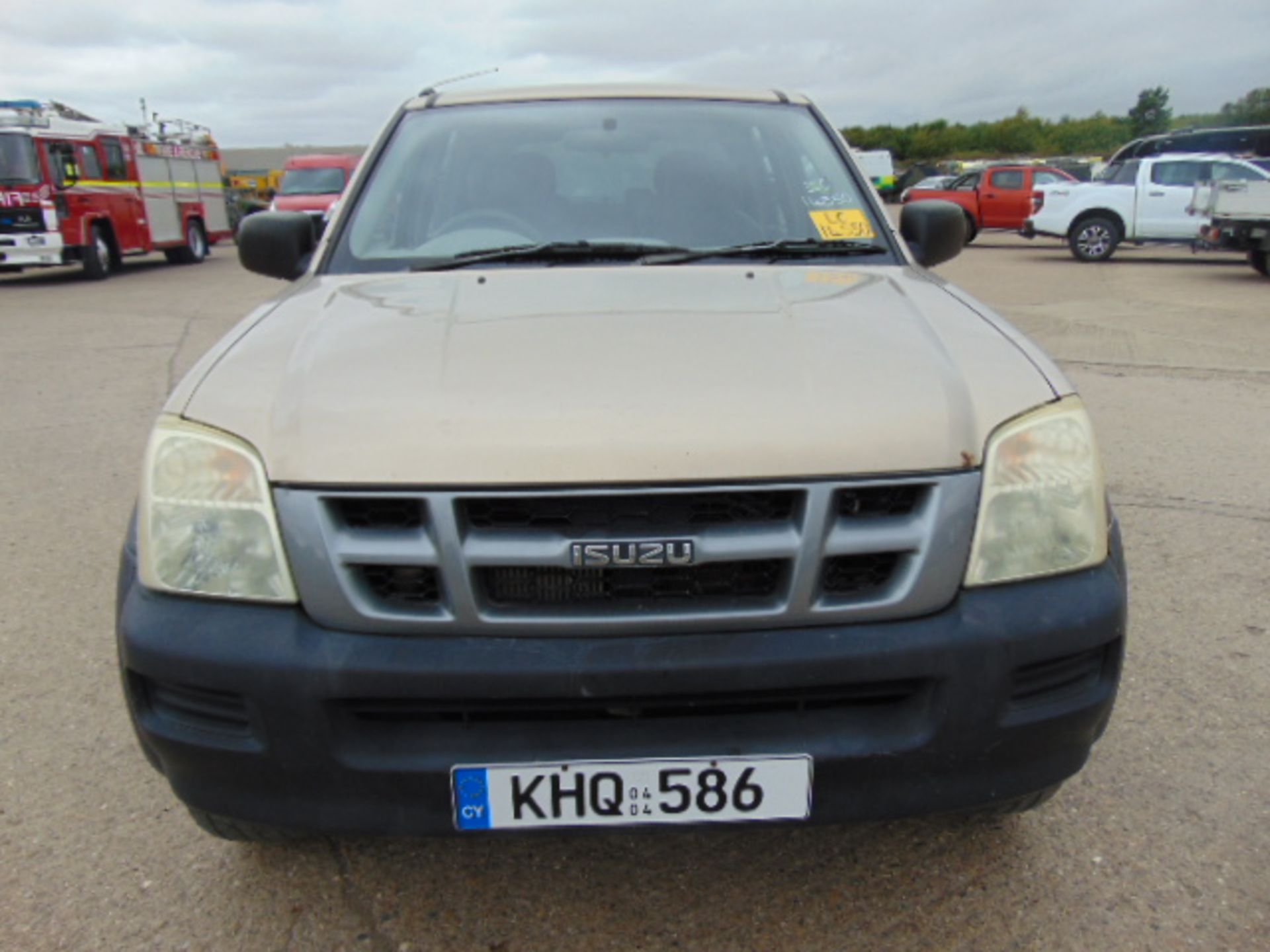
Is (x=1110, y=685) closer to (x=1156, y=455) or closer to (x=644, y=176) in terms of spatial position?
(x=644, y=176)

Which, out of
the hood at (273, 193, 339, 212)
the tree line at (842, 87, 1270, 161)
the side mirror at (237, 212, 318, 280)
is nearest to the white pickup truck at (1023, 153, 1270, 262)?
the hood at (273, 193, 339, 212)

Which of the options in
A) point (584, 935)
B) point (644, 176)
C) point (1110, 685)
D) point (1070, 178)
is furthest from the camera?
point (1070, 178)

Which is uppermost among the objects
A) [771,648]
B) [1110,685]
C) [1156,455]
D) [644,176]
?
[644,176]

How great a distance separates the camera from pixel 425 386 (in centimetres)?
185

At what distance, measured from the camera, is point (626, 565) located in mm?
1697

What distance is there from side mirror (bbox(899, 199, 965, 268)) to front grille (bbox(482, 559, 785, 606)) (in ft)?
5.41

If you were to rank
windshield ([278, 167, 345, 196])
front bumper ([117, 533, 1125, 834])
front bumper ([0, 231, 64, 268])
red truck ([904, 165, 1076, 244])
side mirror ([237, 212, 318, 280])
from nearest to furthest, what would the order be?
front bumper ([117, 533, 1125, 834]) → side mirror ([237, 212, 318, 280]) → front bumper ([0, 231, 64, 268]) → red truck ([904, 165, 1076, 244]) → windshield ([278, 167, 345, 196])

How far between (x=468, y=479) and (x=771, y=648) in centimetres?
55

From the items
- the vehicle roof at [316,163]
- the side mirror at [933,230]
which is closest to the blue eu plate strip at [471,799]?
the side mirror at [933,230]

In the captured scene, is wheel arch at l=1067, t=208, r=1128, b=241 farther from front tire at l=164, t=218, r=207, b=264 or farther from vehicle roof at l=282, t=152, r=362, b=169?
front tire at l=164, t=218, r=207, b=264

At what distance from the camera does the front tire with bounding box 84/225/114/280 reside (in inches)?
648

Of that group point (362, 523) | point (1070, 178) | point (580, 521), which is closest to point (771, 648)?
point (580, 521)

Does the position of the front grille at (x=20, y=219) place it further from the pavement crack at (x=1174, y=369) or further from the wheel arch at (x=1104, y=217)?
the wheel arch at (x=1104, y=217)

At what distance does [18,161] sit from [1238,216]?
1606 cm
